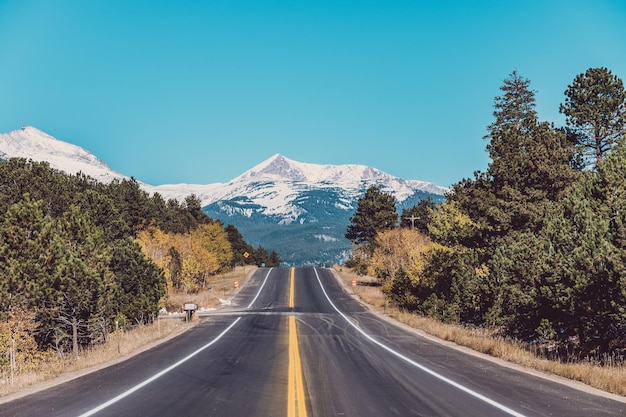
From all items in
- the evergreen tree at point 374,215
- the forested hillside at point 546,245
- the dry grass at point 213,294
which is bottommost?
the dry grass at point 213,294

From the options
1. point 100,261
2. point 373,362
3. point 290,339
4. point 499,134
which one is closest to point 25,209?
point 100,261

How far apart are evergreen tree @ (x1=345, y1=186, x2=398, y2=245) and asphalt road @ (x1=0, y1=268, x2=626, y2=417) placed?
202 ft

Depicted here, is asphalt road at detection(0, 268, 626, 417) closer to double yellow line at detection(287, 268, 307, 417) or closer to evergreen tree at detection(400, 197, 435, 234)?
double yellow line at detection(287, 268, 307, 417)

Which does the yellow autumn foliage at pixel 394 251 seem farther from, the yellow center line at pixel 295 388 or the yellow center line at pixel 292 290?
the yellow center line at pixel 295 388

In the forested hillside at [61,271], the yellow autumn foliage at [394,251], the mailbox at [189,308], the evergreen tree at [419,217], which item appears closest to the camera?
the forested hillside at [61,271]

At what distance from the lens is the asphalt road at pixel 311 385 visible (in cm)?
993

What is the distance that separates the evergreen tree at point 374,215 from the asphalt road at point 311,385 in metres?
61.5

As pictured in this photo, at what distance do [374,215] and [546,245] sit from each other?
62.1m

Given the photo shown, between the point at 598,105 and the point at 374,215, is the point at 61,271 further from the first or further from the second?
the point at 374,215

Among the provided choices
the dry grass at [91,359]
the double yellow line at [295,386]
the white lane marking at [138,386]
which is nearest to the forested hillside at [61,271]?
the dry grass at [91,359]

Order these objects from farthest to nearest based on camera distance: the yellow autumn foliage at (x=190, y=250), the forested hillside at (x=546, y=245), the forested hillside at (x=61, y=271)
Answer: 1. the yellow autumn foliage at (x=190, y=250)
2. the forested hillside at (x=61, y=271)
3. the forested hillside at (x=546, y=245)

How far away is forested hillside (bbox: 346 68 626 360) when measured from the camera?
59.0 ft

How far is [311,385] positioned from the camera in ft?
41.3

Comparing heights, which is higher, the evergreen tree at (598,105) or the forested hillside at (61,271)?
the evergreen tree at (598,105)
